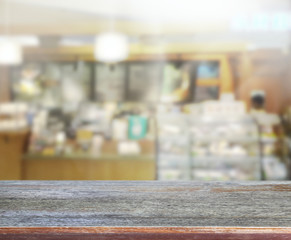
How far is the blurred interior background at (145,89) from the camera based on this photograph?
4707 millimetres

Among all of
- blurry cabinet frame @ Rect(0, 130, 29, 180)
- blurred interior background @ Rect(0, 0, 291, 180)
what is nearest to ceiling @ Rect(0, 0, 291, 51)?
blurred interior background @ Rect(0, 0, 291, 180)

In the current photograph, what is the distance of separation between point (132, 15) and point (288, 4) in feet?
8.11

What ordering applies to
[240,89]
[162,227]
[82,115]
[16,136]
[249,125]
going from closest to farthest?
[162,227] < [249,125] < [16,136] < [82,115] < [240,89]

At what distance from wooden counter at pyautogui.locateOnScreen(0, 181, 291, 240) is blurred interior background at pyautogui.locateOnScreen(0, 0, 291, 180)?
3.61 meters

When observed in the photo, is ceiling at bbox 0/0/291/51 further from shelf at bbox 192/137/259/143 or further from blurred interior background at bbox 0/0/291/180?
shelf at bbox 192/137/259/143

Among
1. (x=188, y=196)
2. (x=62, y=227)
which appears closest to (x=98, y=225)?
(x=62, y=227)

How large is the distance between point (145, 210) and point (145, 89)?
221 inches

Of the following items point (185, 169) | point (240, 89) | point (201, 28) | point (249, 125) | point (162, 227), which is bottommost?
point (185, 169)

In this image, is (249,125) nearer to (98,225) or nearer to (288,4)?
(288,4)

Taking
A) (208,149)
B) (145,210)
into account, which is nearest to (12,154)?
(208,149)

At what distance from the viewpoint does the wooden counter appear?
0.76m

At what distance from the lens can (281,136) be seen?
5102 mm

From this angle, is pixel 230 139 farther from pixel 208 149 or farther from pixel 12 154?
pixel 12 154

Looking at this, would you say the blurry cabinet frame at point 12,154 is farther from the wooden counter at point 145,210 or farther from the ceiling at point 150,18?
the wooden counter at point 145,210
